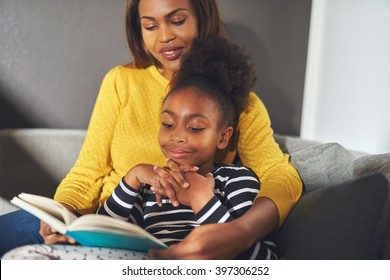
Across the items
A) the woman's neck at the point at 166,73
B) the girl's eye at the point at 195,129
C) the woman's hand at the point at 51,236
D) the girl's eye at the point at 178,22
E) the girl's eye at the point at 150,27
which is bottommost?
the woman's hand at the point at 51,236

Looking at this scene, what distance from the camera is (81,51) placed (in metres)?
1.29

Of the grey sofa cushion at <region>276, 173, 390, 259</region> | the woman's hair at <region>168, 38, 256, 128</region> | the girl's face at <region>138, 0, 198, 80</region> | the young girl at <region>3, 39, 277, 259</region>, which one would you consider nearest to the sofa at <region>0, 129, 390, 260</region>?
the grey sofa cushion at <region>276, 173, 390, 259</region>

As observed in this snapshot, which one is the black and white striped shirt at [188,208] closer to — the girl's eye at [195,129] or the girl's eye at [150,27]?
the girl's eye at [195,129]

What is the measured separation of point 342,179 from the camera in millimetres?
1085

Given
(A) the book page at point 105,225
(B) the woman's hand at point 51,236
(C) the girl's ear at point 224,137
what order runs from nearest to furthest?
(A) the book page at point 105,225, (B) the woman's hand at point 51,236, (C) the girl's ear at point 224,137

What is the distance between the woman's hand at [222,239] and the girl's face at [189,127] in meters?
0.18

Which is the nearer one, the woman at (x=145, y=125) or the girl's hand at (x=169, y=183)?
the girl's hand at (x=169, y=183)

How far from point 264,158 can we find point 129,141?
331mm

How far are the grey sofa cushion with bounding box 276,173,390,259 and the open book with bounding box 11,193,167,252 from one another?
11.0 inches

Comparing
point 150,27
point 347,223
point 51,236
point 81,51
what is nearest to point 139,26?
point 150,27

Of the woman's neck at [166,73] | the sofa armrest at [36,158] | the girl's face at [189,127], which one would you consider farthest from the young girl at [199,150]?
the sofa armrest at [36,158]

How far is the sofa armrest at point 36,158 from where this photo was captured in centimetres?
122

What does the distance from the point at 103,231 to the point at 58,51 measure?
0.71 meters
